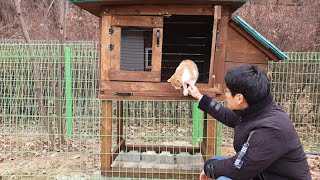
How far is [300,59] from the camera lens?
5.57 meters

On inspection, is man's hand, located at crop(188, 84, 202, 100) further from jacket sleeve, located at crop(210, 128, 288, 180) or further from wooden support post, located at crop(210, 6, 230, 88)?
jacket sleeve, located at crop(210, 128, 288, 180)

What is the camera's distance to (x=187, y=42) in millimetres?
4156

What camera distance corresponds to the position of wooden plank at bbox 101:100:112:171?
3.46m

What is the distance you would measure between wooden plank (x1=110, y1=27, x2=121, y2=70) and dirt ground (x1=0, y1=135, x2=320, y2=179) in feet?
6.30

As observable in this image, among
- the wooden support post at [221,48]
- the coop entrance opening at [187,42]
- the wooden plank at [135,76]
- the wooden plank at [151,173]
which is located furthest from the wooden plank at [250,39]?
the wooden plank at [151,173]

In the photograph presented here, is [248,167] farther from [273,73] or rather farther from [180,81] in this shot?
[273,73]

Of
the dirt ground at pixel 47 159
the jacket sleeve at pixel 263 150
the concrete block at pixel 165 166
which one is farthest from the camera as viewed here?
the dirt ground at pixel 47 159

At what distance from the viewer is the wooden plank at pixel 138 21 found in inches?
126

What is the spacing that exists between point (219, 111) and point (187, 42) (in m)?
1.37

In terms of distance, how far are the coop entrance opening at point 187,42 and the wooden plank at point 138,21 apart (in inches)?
23.5

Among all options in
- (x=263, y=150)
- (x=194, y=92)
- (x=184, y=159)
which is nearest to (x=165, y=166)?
(x=184, y=159)

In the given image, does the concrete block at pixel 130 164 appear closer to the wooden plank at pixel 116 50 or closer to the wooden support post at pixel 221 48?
the wooden plank at pixel 116 50

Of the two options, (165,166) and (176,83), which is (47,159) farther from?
(176,83)

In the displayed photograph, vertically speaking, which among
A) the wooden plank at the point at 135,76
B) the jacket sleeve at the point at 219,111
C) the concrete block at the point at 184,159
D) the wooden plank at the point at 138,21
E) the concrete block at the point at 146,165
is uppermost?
the wooden plank at the point at 138,21
